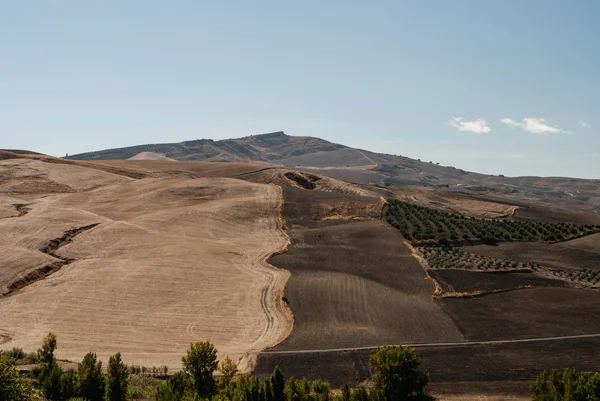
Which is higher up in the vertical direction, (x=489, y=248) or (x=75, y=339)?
(x=489, y=248)

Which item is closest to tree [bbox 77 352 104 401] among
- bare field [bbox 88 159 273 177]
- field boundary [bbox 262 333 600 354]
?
field boundary [bbox 262 333 600 354]

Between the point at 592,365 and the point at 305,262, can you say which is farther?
the point at 305,262

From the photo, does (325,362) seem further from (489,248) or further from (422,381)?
(489,248)

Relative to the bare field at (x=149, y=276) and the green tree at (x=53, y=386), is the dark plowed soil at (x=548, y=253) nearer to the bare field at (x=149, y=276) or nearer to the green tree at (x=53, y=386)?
the bare field at (x=149, y=276)

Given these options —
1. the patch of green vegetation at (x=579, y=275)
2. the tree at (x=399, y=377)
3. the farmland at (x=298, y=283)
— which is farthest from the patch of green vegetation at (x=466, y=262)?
the tree at (x=399, y=377)

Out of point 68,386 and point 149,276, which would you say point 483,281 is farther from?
point 68,386

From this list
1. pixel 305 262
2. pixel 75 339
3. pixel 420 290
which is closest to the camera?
pixel 75 339

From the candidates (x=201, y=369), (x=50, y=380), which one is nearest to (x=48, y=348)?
(x=50, y=380)

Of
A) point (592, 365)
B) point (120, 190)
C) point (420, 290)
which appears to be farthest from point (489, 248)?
point (120, 190)
